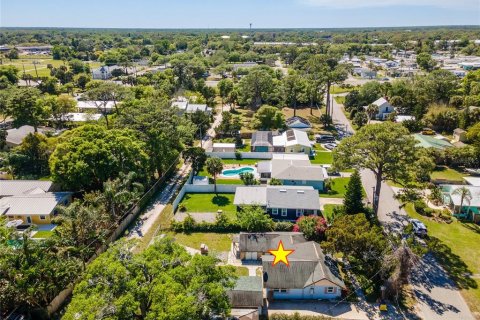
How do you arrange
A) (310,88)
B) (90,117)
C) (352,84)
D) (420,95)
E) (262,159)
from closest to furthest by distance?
(262,159) < (90,117) < (420,95) < (310,88) < (352,84)

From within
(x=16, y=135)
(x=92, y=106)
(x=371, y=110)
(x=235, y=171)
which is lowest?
(x=235, y=171)

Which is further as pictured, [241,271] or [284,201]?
[284,201]

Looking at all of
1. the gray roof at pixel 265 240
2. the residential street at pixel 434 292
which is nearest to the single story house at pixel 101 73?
the gray roof at pixel 265 240

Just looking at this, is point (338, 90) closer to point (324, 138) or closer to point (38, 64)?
point (324, 138)

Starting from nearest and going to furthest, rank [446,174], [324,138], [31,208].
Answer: [31,208] < [446,174] < [324,138]

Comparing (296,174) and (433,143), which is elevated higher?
(433,143)

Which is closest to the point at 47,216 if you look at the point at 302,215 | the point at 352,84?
the point at 302,215

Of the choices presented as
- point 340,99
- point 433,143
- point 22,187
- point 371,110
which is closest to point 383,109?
point 371,110

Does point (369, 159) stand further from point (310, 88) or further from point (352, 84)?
point (352, 84)
